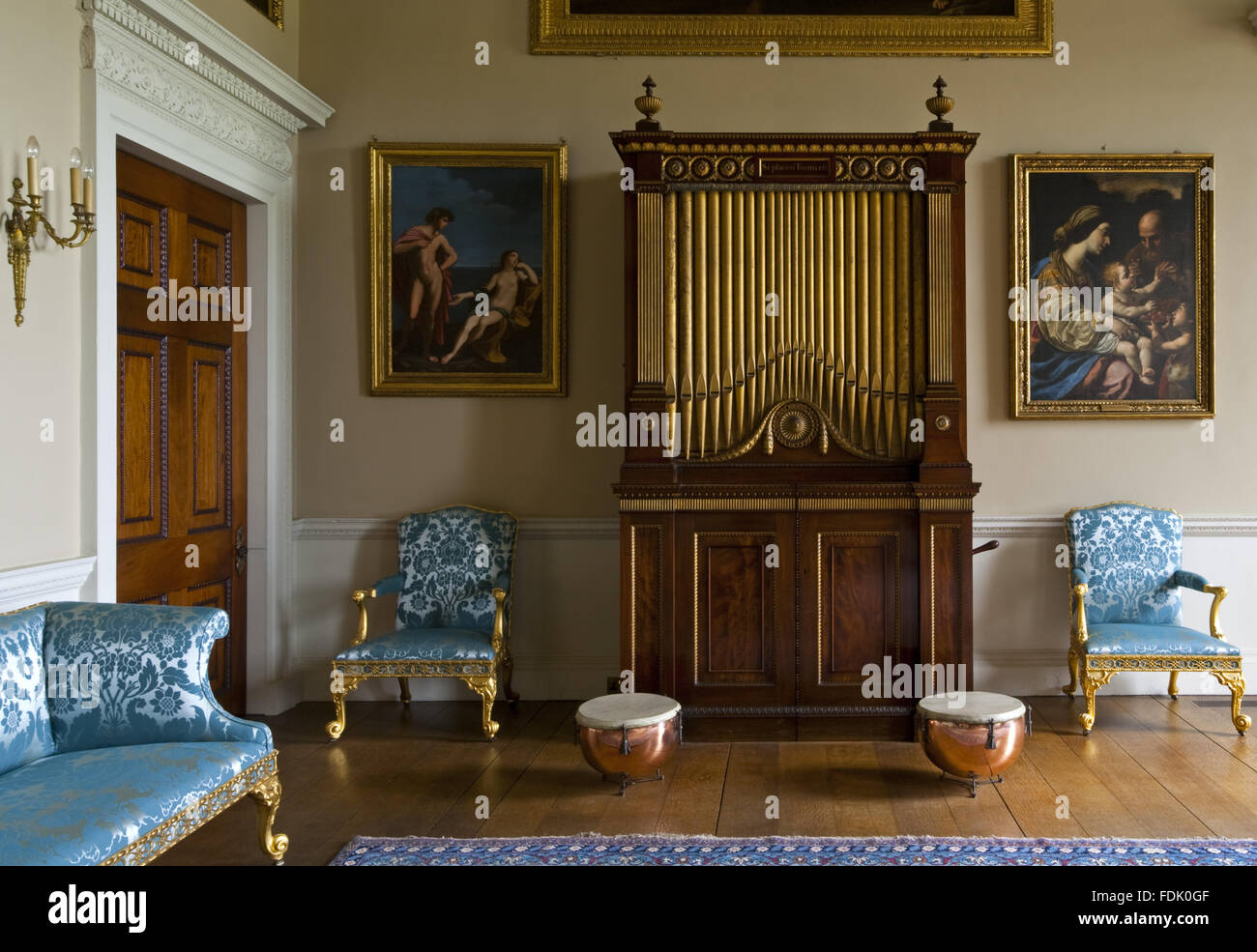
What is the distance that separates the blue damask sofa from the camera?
3029 millimetres

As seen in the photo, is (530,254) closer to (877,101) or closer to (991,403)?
(877,101)

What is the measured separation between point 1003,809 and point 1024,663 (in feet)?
6.80

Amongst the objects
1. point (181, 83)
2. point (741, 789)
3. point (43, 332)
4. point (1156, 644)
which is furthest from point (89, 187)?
point (1156, 644)

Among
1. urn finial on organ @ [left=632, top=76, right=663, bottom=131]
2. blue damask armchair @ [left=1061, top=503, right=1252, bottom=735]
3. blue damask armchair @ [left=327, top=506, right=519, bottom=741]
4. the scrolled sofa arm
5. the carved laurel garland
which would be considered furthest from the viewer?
blue damask armchair @ [left=327, top=506, right=519, bottom=741]

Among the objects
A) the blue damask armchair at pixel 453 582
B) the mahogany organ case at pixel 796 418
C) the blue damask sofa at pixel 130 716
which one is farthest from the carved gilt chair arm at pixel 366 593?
the blue damask sofa at pixel 130 716

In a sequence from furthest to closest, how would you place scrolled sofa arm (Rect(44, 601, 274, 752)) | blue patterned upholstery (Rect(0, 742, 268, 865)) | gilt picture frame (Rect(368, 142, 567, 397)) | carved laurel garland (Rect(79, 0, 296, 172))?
gilt picture frame (Rect(368, 142, 567, 397)) → carved laurel garland (Rect(79, 0, 296, 172)) → scrolled sofa arm (Rect(44, 601, 274, 752)) → blue patterned upholstery (Rect(0, 742, 268, 865))

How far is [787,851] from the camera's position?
3627 millimetres

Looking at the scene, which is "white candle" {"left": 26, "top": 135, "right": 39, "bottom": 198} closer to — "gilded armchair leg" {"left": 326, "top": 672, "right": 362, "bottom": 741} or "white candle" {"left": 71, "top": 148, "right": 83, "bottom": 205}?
"white candle" {"left": 71, "top": 148, "right": 83, "bottom": 205}

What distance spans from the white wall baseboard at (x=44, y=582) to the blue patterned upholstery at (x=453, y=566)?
1895mm

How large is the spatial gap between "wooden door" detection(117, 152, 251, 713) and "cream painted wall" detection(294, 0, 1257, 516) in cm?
59

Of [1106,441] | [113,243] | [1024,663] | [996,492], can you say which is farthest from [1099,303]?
[113,243]

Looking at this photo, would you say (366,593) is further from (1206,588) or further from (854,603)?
(1206,588)

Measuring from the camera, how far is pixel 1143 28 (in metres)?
5.90

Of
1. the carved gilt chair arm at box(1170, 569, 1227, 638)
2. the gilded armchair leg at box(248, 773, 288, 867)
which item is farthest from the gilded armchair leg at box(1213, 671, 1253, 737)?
the gilded armchair leg at box(248, 773, 288, 867)
